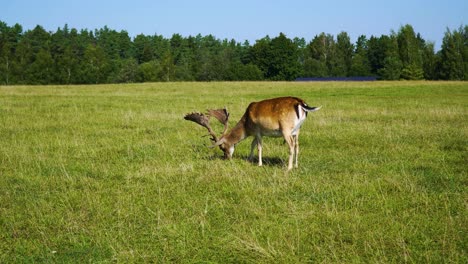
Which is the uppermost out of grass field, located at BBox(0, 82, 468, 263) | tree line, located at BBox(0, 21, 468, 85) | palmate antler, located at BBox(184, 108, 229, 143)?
tree line, located at BBox(0, 21, 468, 85)

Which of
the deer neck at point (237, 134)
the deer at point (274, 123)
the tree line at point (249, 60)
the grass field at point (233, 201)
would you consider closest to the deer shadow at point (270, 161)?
the grass field at point (233, 201)

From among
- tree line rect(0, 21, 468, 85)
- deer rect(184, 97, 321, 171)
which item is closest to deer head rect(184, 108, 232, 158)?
deer rect(184, 97, 321, 171)

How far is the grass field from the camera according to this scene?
530 centimetres

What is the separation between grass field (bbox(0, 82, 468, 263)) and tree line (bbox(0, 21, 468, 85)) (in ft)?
269

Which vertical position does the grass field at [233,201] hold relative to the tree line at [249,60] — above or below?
below

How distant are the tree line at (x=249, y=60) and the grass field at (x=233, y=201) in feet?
269

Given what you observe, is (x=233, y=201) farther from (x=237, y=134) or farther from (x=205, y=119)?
(x=205, y=119)

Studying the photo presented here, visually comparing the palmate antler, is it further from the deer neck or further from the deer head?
the deer neck

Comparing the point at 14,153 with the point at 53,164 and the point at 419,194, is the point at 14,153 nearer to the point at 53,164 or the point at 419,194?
the point at 53,164

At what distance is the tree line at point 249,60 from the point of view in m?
88.2

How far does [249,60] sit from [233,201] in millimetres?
109306

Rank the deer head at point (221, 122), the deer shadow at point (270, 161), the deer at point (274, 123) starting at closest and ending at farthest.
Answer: the deer at point (274, 123), the deer shadow at point (270, 161), the deer head at point (221, 122)

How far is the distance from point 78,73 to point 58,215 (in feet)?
298

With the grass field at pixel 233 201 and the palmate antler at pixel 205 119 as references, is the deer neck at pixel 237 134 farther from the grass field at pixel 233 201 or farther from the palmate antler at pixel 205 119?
the grass field at pixel 233 201
